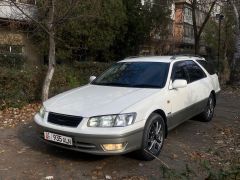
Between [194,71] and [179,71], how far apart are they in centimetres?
93

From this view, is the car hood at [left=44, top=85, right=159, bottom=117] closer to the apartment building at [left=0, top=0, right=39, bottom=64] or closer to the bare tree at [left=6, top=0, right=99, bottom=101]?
the bare tree at [left=6, top=0, right=99, bottom=101]

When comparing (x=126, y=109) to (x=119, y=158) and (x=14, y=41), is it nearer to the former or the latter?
(x=119, y=158)

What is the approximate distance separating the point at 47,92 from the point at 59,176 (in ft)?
17.3

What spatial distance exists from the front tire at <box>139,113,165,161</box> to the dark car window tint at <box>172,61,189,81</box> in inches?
44.0

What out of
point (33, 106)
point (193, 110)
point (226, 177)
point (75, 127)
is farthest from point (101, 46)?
point (226, 177)

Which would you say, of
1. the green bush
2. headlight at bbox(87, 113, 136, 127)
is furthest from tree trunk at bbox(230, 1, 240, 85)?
headlight at bbox(87, 113, 136, 127)

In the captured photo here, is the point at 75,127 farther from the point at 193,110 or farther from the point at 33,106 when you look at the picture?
the point at 33,106

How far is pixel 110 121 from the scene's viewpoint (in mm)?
5340

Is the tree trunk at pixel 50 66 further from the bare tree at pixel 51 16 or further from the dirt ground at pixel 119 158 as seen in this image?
the dirt ground at pixel 119 158

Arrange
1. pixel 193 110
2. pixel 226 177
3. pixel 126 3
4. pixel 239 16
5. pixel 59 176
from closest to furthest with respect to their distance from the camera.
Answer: pixel 226 177, pixel 59 176, pixel 193 110, pixel 239 16, pixel 126 3

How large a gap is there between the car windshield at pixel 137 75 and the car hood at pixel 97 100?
260 millimetres

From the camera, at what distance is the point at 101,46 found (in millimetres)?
17094

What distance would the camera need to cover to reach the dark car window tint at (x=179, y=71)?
702 cm

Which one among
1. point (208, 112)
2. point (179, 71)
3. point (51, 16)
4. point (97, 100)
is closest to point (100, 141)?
point (97, 100)
